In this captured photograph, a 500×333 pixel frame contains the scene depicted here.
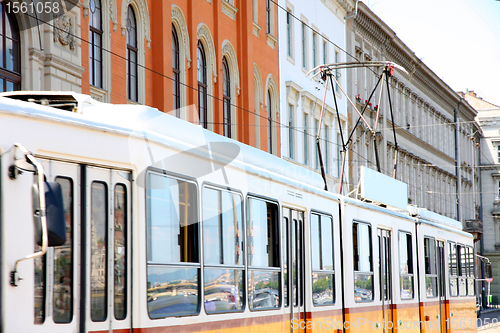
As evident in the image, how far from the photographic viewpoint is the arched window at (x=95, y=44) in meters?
Result: 17.5

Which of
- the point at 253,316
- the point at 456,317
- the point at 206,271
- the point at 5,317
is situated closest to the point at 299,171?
the point at 253,316

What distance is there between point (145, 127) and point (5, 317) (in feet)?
7.16

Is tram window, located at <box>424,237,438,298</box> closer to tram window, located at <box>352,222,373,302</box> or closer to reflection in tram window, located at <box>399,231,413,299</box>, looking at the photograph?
reflection in tram window, located at <box>399,231,413,299</box>

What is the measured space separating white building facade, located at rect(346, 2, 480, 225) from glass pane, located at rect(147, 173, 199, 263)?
30.2m

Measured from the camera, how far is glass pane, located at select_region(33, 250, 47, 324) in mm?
5047

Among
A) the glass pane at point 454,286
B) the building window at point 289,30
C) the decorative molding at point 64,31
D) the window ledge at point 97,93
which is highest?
the building window at point 289,30

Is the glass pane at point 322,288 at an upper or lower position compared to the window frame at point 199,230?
lower

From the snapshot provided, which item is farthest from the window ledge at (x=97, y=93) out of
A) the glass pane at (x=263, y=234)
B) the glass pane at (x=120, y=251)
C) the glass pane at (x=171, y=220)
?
the glass pane at (x=120, y=251)

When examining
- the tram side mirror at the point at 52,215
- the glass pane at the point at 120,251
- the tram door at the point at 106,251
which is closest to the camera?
the tram side mirror at the point at 52,215

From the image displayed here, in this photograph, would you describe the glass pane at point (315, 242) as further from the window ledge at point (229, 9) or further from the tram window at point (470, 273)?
the window ledge at point (229, 9)

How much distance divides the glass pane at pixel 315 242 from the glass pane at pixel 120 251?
4388 millimetres

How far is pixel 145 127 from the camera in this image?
6441 millimetres

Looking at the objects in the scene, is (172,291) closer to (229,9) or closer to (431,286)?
(431,286)

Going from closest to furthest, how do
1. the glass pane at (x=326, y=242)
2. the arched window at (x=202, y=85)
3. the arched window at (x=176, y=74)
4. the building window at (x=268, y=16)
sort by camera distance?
the glass pane at (x=326, y=242) → the arched window at (x=176, y=74) → the arched window at (x=202, y=85) → the building window at (x=268, y=16)
